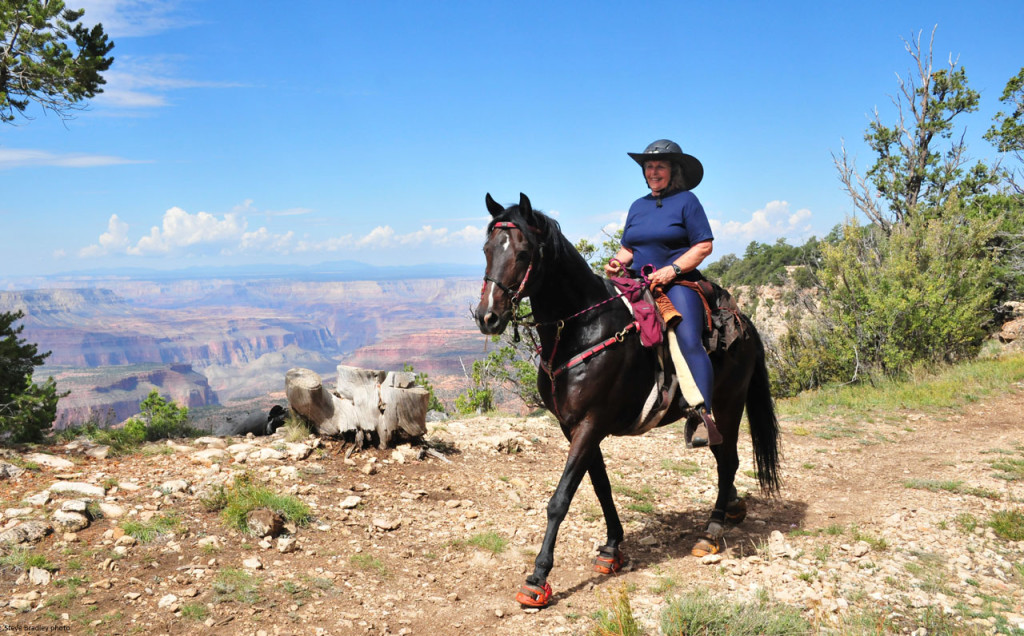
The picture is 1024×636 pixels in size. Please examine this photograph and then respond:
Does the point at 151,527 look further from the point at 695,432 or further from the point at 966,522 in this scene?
the point at 966,522

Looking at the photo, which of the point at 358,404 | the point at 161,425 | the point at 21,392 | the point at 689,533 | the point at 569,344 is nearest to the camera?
the point at 569,344

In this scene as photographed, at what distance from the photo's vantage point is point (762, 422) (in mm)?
6090

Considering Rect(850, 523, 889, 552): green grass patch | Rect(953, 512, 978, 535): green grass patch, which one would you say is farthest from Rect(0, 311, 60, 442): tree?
Rect(953, 512, 978, 535): green grass patch

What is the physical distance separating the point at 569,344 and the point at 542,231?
925 mm

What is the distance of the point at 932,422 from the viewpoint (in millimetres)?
10305

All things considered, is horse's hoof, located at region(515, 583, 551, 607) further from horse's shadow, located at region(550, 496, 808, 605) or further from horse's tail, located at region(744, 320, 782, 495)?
horse's tail, located at region(744, 320, 782, 495)

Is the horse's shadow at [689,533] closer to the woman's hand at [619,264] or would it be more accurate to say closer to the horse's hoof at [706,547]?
the horse's hoof at [706,547]

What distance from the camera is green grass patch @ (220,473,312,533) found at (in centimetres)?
498

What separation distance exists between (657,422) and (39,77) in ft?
32.3

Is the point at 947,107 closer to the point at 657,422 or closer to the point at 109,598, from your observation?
the point at 657,422

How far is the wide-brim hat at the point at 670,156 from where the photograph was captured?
15.9 feet

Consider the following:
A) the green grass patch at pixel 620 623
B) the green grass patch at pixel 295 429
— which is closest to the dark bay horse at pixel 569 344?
the green grass patch at pixel 620 623

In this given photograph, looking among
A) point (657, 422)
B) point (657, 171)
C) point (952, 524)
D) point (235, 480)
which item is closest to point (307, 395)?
point (235, 480)

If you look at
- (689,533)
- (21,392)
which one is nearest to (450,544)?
(689,533)
